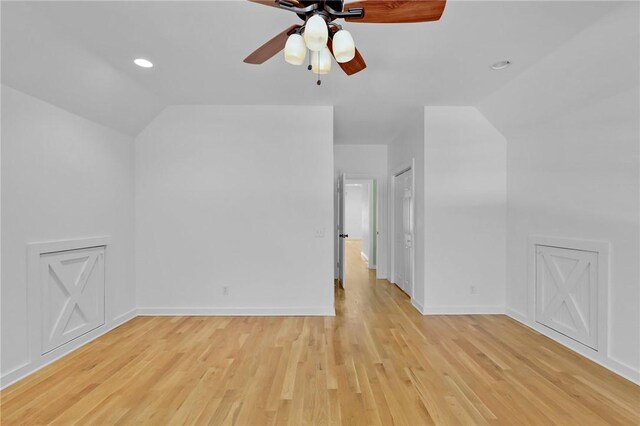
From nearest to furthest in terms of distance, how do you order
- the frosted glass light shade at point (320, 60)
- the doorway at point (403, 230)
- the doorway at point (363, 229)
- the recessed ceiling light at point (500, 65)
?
the frosted glass light shade at point (320, 60)
the recessed ceiling light at point (500, 65)
the doorway at point (403, 230)
the doorway at point (363, 229)

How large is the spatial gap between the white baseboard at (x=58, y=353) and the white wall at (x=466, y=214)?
12.6 ft

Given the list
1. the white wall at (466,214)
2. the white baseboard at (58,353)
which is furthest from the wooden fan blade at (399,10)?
the white baseboard at (58,353)

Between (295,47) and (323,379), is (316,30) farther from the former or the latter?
(323,379)

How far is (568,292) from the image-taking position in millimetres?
2992

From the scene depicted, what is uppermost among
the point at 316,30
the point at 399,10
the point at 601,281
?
the point at 399,10

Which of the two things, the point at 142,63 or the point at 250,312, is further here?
the point at 250,312

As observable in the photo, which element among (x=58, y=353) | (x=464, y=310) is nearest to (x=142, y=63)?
(x=58, y=353)

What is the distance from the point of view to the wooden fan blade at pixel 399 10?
1424 mm

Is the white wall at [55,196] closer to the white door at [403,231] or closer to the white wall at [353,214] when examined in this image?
the white door at [403,231]

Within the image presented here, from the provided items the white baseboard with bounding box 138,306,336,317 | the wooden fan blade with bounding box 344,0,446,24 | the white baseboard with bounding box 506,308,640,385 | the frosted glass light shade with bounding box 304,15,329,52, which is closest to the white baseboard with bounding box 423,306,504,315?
the white baseboard with bounding box 506,308,640,385

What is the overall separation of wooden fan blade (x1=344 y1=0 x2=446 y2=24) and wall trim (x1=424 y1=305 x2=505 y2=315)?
3359 mm

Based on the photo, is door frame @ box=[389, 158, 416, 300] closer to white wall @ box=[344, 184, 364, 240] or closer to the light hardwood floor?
the light hardwood floor

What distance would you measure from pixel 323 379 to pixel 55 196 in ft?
9.70

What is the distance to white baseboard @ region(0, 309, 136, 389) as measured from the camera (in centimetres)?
233
